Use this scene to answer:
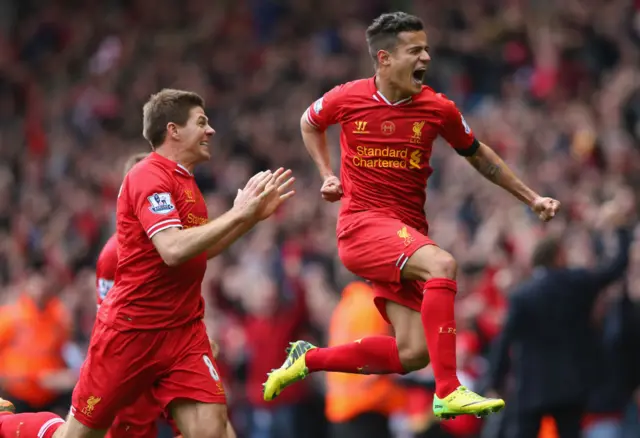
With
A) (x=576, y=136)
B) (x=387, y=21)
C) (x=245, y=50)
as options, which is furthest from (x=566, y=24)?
(x=387, y=21)

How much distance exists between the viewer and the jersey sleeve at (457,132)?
816cm

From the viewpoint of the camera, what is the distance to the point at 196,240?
7445 millimetres

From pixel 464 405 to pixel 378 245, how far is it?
1.14 meters

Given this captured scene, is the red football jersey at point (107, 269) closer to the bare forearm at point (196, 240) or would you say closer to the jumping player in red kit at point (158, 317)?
the jumping player in red kit at point (158, 317)

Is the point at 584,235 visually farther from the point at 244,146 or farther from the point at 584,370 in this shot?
the point at 244,146

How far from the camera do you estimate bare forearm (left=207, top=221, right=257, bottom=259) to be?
7761mm

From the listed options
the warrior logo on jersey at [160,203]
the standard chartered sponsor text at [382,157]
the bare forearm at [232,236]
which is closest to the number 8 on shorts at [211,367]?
the bare forearm at [232,236]

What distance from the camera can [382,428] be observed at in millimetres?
11219

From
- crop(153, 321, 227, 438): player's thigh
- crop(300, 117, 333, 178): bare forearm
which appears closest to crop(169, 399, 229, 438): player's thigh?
crop(153, 321, 227, 438): player's thigh

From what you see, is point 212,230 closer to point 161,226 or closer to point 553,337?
point 161,226

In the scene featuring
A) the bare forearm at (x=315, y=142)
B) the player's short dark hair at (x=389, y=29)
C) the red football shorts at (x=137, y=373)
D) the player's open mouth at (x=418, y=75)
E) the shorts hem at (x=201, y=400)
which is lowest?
the shorts hem at (x=201, y=400)

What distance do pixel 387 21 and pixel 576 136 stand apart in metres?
6.88

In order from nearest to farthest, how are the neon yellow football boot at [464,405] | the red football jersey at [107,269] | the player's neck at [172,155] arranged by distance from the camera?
1. the neon yellow football boot at [464,405]
2. the player's neck at [172,155]
3. the red football jersey at [107,269]

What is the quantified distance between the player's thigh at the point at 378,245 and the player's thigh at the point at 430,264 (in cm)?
4
